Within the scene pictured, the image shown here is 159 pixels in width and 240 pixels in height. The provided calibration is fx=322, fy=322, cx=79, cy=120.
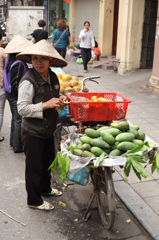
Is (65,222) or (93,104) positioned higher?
(93,104)

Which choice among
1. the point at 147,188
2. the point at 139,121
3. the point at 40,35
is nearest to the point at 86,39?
the point at 40,35

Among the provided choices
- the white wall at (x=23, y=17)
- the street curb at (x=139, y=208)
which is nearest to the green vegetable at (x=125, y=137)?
the street curb at (x=139, y=208)

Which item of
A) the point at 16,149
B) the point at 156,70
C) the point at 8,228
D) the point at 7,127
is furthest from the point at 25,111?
the point at 156,70

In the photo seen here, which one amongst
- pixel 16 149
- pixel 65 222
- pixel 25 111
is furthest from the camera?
pixel 16 149

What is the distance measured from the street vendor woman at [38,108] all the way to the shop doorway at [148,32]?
878cm

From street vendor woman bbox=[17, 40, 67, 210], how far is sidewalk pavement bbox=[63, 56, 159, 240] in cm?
105

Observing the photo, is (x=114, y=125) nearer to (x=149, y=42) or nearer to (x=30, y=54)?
(x=30, y=54)

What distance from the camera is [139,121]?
6.85 meters

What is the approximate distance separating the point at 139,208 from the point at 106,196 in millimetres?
612

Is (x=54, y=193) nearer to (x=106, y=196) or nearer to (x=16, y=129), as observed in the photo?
(x=106, y=196)

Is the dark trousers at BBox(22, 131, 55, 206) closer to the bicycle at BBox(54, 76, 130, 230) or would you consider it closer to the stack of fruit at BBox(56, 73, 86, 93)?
the bicycle at BBox(54, 76, 130, 230)

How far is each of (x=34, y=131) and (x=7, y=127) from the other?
3.29 metres

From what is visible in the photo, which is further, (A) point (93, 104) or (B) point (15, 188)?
(B) point (15, 188)

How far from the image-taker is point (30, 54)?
3232mm
